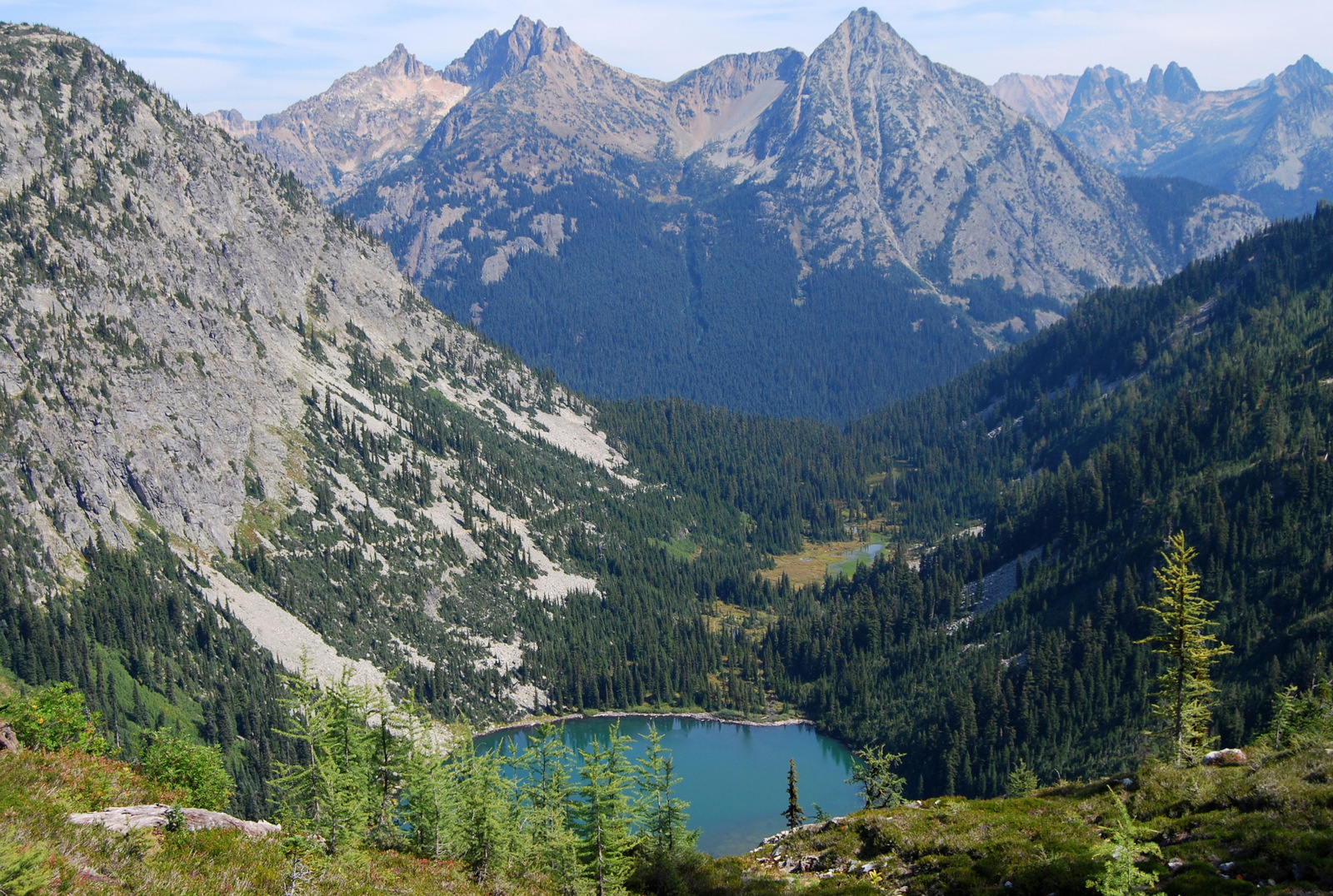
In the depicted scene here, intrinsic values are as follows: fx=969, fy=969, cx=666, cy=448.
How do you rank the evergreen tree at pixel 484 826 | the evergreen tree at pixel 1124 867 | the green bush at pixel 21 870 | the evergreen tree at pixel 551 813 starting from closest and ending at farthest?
the green bush at pixel 21 870 → the evergreen tree at pixel 1124 867 → the evergreen tree at pixel 484 826 → the evergreen tree at pixel 551 813

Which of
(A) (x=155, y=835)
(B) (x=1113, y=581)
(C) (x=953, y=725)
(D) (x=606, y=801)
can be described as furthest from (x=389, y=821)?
(B) (x=1113, y=581)

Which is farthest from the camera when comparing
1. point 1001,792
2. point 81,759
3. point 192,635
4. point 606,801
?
point 192,635

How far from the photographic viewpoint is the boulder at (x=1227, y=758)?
4944cm

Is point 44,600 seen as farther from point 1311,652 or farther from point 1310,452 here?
point 1310,452

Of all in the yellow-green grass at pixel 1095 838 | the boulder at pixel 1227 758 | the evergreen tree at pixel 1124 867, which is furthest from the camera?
the boulder at pixel 1227 758

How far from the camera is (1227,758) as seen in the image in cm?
5000

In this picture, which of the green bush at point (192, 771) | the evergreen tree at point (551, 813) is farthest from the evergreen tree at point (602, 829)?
the green bush at point (192, 771)

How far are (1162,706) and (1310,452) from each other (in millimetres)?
148996

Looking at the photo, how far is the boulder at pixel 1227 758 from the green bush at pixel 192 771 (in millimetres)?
58526

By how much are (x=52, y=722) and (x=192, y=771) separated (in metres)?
11.2

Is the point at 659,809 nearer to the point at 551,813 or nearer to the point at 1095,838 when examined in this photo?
the point at 551,813

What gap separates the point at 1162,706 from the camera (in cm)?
6469

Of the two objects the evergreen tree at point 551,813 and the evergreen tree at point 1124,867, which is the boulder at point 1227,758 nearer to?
the evergreen tree at point 1124,867

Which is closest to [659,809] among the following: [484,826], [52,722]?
[484,826]
